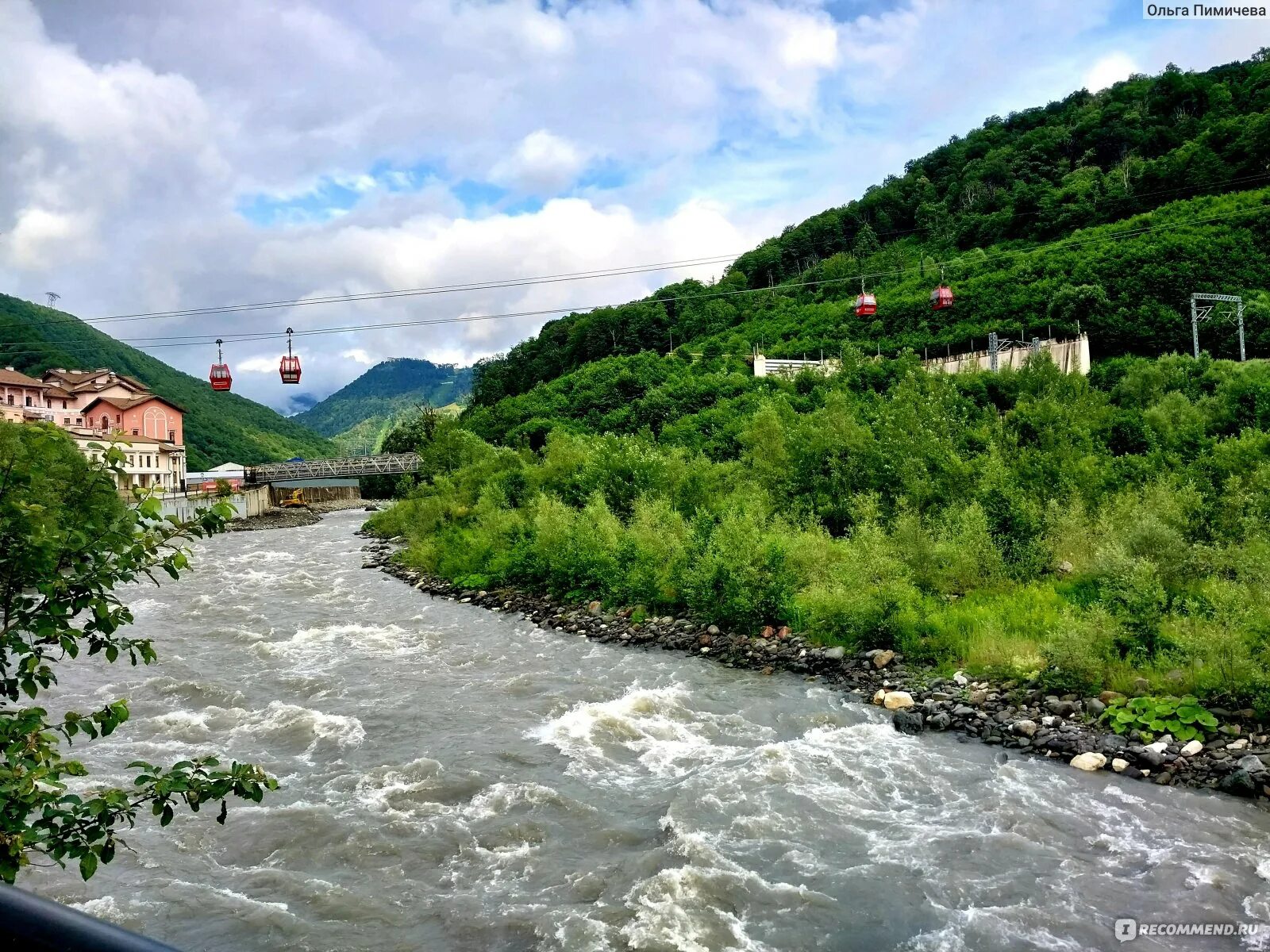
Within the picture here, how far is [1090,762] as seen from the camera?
10.2 metres

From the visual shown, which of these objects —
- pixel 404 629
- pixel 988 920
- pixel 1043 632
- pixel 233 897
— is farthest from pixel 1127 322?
pixel 233 897

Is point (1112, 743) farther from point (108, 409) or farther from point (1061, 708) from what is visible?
point (108, 409)

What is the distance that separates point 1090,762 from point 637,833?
19.6ft

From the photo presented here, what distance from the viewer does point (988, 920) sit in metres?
7.34

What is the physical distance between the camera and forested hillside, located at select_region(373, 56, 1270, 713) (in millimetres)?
13742

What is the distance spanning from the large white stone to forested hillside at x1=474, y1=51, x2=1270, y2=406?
25074mm

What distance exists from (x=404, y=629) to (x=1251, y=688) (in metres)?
17.2

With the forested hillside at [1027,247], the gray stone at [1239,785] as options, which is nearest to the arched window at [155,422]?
the forested hillside at [1027,247]

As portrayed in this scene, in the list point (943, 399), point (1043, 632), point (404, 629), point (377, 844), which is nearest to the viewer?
point (377, 844)

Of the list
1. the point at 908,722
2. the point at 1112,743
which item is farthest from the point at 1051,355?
the point at 1112,743

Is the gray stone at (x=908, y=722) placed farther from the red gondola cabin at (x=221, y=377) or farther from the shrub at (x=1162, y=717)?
the red gondola cabin at (x=221, y=377)

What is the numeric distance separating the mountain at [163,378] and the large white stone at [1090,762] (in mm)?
83665

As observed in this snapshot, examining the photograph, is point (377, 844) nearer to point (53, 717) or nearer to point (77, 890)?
point (77, 890)

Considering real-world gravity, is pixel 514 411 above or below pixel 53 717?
above
